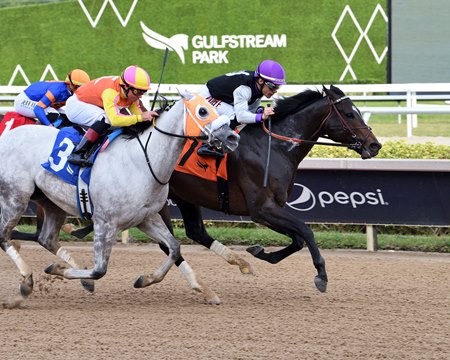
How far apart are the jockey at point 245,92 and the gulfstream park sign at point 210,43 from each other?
316 inches

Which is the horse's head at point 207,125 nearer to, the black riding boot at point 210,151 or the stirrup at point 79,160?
the stirrup at point 79,160

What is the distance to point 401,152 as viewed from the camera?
30.5 ft

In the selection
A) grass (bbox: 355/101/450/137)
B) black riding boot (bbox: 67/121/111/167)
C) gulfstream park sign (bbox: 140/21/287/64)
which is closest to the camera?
black riding boot (bbox: 67/121/111/167)

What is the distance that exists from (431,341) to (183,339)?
4.62ft

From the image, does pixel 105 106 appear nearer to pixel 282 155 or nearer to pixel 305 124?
pixel 282 155

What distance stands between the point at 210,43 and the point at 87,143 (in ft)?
30.6

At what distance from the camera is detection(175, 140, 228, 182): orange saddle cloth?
23.2ft

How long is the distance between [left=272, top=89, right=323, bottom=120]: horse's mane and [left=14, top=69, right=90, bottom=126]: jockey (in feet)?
5.26

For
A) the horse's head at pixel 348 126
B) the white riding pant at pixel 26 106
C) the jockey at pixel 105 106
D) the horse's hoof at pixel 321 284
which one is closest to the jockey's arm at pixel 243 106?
the horse's head at pixel 348 126

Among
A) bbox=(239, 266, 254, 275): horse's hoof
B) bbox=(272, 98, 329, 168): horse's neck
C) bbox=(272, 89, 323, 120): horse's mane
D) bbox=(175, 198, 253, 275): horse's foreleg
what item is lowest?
bbox=(239, 266, 254, 275): horse's hoof

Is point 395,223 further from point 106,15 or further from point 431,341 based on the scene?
point 106,15

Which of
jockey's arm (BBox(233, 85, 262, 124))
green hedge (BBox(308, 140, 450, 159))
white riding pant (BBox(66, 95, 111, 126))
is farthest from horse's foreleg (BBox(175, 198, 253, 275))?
green hedge (BBox(308, 140, 450, 159))

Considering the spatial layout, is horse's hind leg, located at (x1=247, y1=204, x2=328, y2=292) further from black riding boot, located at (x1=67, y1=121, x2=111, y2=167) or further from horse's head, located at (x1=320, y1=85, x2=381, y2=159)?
black riding boot, located at (x1=67, y1=121, x2=111, y2=167)

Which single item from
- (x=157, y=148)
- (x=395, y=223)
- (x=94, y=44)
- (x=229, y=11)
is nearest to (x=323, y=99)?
(x=157, y=148)
